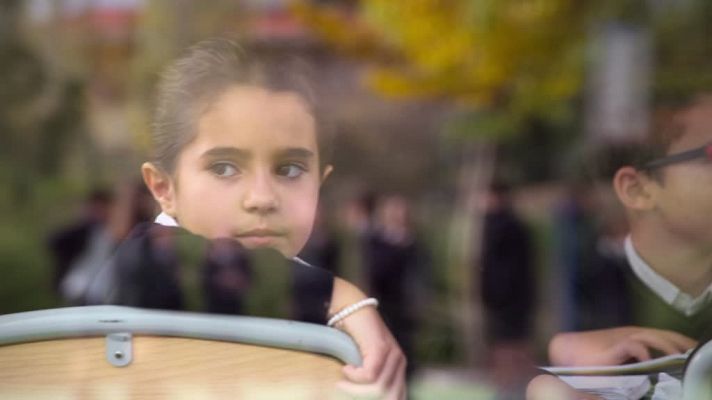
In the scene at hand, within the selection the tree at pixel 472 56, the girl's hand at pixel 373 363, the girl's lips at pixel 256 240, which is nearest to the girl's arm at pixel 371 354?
the girl's hand at pixel 373 363

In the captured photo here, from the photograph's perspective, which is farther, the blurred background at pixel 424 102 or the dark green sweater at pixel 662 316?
the blurred background at pixel 424 102

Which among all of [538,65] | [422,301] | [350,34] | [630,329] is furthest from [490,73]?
[630,329]

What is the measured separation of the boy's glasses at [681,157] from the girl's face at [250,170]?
1.90 feet

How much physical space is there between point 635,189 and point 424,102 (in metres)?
8.93

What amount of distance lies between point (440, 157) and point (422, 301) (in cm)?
492

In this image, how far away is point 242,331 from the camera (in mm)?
1849

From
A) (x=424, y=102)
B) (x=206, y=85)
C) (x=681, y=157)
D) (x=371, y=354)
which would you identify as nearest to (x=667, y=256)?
(x=681, y=157)

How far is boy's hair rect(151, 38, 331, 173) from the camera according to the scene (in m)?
1.95

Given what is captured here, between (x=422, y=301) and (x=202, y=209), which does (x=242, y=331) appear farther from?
(x=422, y=301)

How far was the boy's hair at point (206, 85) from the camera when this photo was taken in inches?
76.7

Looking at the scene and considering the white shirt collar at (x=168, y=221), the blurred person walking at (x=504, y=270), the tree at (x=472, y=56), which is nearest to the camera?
the white shirt collar at (x=168, y=221)

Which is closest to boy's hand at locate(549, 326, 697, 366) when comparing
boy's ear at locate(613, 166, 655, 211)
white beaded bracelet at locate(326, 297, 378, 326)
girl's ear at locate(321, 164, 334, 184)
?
boy's ear at locate(613, 166, 655, 211)

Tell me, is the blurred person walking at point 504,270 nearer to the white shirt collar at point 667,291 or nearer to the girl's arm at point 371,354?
the white shirt collar at point 667,291

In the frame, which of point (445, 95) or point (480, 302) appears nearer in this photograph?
point (480, 302)
